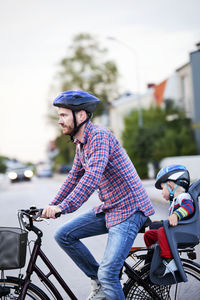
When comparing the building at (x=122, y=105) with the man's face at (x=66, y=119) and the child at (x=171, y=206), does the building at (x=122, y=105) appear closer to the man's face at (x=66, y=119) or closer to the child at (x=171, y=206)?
the child at (x=171, y=206)

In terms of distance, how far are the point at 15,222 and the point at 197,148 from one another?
18.6m

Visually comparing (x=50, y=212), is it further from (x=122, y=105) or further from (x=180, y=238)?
(x=122, y=105)

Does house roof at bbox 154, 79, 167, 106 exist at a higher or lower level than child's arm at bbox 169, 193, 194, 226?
higher

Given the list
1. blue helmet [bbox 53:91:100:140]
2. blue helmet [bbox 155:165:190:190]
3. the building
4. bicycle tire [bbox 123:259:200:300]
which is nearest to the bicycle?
bicycle tire [bbox 123:259:200:300]

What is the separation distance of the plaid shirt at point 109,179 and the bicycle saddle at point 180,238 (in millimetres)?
219

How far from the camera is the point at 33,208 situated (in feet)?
9.70

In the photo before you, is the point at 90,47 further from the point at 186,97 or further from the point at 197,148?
the point at 197,148

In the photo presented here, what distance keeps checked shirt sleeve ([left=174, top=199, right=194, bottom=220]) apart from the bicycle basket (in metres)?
1.06

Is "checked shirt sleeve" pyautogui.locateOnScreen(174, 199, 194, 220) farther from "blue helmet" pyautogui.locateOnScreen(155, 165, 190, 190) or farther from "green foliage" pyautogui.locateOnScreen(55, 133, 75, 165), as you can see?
"green foliage" pyautogui.locateOnScreen(55, 133, 75, 165)

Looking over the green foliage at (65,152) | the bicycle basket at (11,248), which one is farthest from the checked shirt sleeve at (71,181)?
the green foliage at (65,152)

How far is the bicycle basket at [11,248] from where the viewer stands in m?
2.73

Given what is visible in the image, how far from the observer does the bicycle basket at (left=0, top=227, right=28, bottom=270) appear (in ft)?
8.95

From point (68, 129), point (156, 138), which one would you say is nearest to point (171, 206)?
point (68, 129)

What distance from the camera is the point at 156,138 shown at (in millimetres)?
27875
